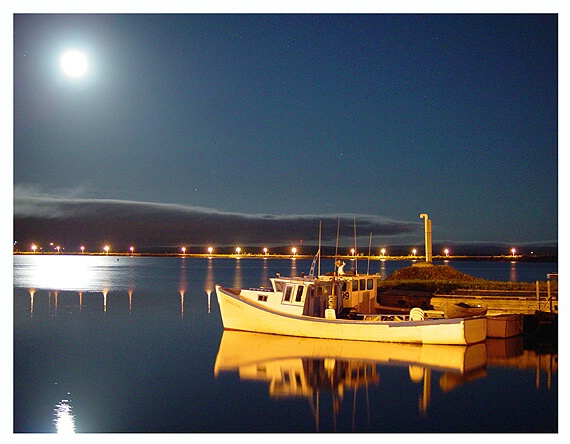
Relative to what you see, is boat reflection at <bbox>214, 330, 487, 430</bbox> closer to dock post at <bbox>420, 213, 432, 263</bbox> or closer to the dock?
the dock

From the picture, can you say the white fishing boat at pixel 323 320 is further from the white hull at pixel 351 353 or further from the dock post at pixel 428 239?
the dock post at pixel 428 239

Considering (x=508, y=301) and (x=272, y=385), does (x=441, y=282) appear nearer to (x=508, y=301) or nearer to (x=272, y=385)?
(x=508, y=301)

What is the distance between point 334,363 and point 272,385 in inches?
102

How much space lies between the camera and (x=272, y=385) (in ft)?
51.4

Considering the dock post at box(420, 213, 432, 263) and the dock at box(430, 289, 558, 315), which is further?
the dock post at box(420, 213, 432, 263)

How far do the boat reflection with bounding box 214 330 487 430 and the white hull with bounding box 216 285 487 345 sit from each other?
21 cm

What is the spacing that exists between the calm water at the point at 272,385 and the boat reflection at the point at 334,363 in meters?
0.03

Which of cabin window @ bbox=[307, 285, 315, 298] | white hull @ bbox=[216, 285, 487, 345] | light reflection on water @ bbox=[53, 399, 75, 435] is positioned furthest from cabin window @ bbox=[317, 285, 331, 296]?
light reflection on water @ bbox=[53, 399, 75, 435]

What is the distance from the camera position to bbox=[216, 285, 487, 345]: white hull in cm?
1889

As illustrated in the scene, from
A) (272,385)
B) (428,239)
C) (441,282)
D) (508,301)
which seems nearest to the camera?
(272,385)

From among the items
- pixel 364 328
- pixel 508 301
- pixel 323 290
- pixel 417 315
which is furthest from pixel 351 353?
pixel 508 301

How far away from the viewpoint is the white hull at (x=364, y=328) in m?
18.9
